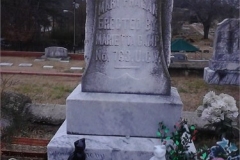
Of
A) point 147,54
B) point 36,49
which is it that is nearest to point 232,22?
point 147,54

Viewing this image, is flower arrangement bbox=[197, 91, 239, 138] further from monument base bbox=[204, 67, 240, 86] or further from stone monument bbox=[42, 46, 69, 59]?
stone monument bbox=[42, 46, 69, 59]

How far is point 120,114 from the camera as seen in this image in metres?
3.29

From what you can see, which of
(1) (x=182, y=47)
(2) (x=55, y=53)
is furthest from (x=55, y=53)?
(1) (x=182, y=47)

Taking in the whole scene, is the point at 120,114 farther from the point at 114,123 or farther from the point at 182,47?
the point at 182,47

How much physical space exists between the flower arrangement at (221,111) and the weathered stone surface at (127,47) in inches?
41.1

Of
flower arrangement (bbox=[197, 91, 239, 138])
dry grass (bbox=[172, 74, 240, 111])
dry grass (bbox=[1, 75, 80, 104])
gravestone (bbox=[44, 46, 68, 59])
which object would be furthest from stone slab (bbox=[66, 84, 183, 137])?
gravestone (bbox=[44, 46, 68, 59])

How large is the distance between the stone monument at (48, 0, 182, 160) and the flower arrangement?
3.22 ft

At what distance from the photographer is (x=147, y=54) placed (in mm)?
3406

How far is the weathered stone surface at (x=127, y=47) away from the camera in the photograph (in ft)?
11.0

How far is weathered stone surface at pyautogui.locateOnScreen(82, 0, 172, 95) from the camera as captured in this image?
3342 mm

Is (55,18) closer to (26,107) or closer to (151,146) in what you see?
(26,107)

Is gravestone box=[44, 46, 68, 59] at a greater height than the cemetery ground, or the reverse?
gravestone box=[44, 46, 68, 59]

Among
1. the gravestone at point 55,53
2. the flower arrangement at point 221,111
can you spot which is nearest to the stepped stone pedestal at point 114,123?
the flower arrangement at point 221,111

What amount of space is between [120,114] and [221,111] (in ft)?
4.93
